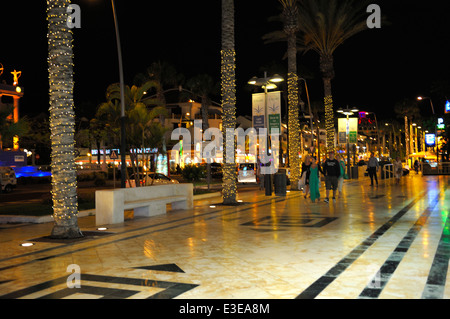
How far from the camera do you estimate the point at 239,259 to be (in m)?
7.61

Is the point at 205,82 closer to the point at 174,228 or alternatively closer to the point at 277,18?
the point at 277,18

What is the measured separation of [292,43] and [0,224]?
58.8 ft

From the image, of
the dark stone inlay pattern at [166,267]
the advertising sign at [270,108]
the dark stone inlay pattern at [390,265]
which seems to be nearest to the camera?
the dark stone inlay pattern at [390,265]

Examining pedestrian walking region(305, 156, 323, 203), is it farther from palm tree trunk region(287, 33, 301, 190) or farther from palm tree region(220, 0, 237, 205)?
palm tree trunk region(287, 33, 301, 190)

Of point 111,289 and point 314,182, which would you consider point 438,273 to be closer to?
point 111,289

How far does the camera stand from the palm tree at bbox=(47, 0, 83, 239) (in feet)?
33.4

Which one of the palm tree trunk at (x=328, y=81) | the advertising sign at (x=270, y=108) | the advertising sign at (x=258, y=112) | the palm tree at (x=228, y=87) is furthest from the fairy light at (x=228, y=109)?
the palm tree trunk at (x=328, y=81)

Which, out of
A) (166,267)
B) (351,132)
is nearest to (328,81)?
(351,132)

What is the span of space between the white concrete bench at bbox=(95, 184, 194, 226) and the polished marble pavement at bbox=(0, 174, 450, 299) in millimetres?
504

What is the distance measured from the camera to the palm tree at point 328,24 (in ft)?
99.0

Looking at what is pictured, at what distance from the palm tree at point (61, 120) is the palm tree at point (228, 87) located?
812cm

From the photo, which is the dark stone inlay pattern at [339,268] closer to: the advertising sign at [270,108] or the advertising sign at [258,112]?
the advertising sign at [258,112]

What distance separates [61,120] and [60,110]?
0.22 metres
